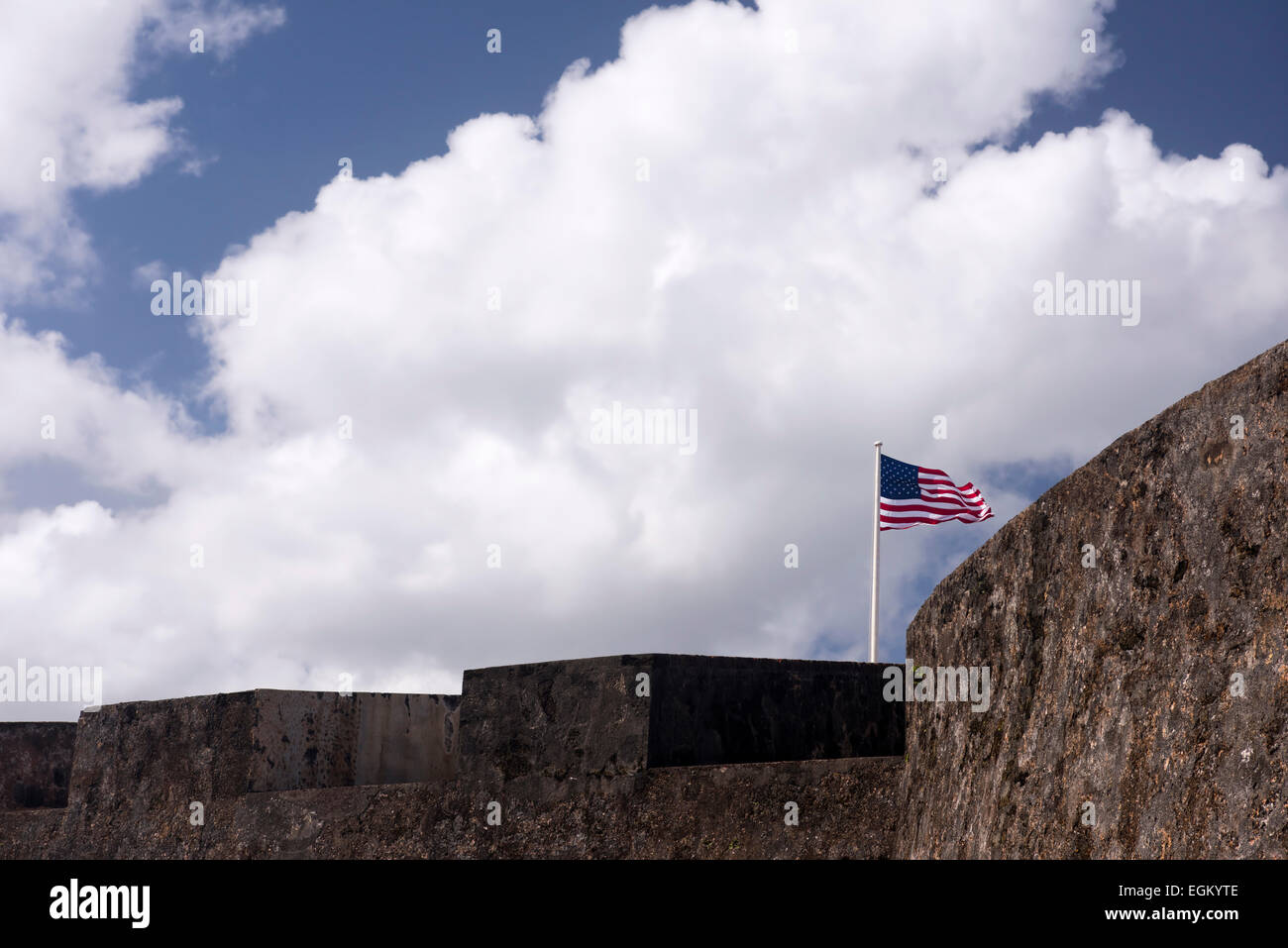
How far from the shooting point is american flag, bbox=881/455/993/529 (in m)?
10.0

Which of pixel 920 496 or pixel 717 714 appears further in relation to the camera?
pixel 920 496

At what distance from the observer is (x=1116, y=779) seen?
90.7 inches

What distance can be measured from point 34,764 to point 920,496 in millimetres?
6644

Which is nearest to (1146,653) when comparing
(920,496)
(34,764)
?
(34,764)

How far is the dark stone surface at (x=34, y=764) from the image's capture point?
654 cm

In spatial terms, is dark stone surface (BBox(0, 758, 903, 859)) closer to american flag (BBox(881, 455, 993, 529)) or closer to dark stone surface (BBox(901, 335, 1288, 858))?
dark stone surface (BBox(901, 335, 1288, 858))

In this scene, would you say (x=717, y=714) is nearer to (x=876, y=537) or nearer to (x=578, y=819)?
(x=578, y=819)

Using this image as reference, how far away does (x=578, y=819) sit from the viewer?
157 inches

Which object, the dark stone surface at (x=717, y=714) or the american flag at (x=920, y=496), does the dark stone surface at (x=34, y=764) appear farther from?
the american flag at (x=920, y=496)

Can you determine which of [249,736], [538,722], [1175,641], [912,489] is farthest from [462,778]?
[912,489]

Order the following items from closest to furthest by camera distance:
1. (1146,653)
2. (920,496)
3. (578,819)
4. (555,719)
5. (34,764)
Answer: (1146,653)
(578,819)
(555,719)
(34,764)
(920,496)

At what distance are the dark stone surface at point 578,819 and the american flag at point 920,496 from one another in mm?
6201

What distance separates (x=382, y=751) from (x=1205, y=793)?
3.73 metres

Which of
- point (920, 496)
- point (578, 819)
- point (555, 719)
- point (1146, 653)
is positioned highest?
point (920, 496)
